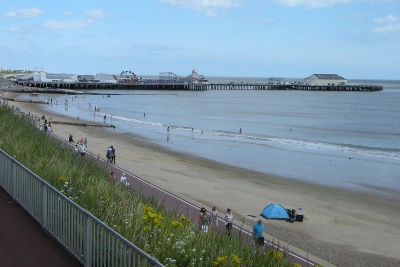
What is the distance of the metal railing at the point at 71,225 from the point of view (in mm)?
5637

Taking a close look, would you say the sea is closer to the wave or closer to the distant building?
the wave

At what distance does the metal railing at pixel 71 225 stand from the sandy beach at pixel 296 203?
7.44 m

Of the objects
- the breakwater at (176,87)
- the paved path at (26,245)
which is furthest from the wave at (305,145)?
the breakwater at (176,87)

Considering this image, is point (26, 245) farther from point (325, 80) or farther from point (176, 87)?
point (325, 80)

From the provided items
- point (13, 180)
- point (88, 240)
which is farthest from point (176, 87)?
point (88, 240)

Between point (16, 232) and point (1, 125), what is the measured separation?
8622mm

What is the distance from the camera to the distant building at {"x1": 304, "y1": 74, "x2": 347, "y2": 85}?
16988 cm

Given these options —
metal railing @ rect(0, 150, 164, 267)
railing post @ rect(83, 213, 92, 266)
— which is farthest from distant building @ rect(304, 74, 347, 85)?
railing post @ rect(83, 213, 92, 266)

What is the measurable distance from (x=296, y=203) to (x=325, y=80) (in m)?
157

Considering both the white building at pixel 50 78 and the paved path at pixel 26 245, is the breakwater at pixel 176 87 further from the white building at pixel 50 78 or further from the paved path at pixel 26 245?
the paved path at pixel 26 245

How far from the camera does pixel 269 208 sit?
17.2 meters

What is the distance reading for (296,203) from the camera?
20.4 meters

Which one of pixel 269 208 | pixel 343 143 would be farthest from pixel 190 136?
pixel 269 208

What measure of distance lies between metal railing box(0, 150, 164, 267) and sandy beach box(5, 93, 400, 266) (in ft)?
24.4
